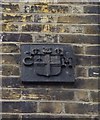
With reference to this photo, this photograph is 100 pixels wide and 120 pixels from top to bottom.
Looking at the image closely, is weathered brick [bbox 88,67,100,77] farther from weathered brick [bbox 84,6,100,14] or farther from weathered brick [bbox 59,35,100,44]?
weathered brick [bbox 84,6,100,14]

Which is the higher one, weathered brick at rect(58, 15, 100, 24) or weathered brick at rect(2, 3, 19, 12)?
weathered brick at rect(2, 3, 19, 12)

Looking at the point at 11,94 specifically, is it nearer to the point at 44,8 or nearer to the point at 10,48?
the point at 10,48

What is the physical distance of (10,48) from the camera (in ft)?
8.91

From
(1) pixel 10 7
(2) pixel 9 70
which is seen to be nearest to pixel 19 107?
(2) pixel 9 70

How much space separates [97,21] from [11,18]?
59cm

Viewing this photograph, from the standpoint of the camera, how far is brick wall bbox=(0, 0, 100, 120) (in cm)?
253

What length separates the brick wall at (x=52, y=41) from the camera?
2.53 meters

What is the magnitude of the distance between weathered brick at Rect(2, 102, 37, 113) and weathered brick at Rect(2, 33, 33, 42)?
1.48 feet

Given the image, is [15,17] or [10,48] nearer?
[10,48]

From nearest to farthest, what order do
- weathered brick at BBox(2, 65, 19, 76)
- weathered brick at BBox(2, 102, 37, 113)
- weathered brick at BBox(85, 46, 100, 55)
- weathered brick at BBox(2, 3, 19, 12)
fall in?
weathered brick at BBox(2, 102, 37, 113)
weathered brick at BBox(2, 65, 19, 76)
weathered brick at BBox(85, 46, 100, 55)
weathered brick at BBox(2, 3, 19, 12)

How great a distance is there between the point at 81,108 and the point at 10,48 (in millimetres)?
613

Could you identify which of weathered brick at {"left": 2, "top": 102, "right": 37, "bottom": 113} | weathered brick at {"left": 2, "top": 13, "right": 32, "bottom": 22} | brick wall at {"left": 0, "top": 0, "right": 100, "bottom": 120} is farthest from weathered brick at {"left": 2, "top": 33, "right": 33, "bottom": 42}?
weathered brick at {"left": 2, "top": 102, "right": 37, "bottom": 113}

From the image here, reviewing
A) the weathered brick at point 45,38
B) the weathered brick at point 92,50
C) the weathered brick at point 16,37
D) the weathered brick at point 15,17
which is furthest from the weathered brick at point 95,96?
the weathered brick at point 15,17

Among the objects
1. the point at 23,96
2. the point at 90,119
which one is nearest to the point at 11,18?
the point at 23,96
